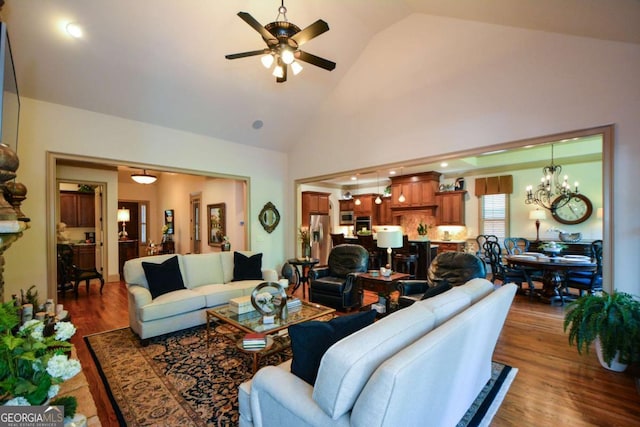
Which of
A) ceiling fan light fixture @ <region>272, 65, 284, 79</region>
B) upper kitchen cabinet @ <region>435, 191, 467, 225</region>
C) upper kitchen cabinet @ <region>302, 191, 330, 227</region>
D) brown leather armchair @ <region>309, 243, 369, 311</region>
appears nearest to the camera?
ceiling fan light fixture @ <region>272, 65, 284, 79</region>

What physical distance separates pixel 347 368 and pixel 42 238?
449 centimetres

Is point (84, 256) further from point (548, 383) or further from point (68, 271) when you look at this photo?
point (548, 383)

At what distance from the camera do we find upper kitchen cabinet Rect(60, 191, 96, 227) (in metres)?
7.06

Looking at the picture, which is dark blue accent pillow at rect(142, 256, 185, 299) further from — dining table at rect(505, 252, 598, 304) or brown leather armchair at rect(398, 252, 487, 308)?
dining table at rect(505, 252, 598, 304)

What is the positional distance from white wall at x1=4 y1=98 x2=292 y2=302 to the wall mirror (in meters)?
0.12

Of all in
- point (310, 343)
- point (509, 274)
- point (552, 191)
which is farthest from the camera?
point (552, 191)

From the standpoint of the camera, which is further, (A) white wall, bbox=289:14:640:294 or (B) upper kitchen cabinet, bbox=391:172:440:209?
(B) upper kitchen cabinet, bbox=391:172:440:209

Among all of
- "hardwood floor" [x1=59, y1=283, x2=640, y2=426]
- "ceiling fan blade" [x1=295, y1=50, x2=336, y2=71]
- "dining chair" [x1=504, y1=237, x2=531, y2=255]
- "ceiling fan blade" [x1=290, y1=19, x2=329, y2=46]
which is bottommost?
"hardwood floor" [x1=59, y1=283, x2=640, y2=426]

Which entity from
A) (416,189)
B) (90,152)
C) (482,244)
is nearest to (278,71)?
(90,152)

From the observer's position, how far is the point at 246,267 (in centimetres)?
464

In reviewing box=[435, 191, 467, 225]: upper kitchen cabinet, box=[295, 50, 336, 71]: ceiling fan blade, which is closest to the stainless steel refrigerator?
box=[435, 191, 467, 225]: upper kitchen cabinet

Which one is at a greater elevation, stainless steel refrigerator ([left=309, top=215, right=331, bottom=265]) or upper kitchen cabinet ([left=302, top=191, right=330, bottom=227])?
upper kitchen cabinet ([left=302, top=191, right=330, bottom=227])

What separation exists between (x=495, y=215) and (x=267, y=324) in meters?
6.83

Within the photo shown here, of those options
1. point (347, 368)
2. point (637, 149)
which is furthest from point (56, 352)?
point (637, 149)
